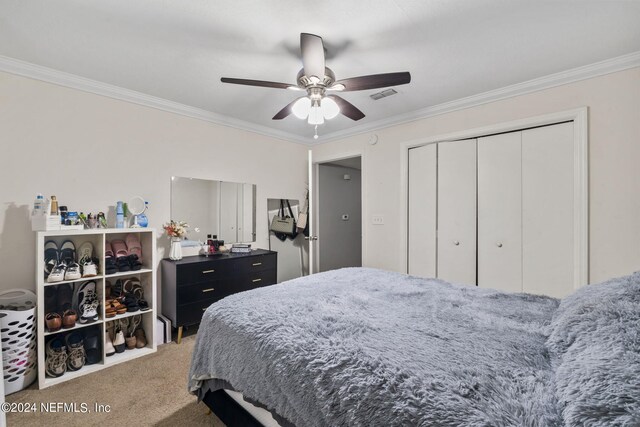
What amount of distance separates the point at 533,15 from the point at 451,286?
171 cm

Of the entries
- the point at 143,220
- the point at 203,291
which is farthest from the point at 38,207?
the point at 203,291

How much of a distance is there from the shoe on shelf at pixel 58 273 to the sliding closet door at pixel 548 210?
3812 mm

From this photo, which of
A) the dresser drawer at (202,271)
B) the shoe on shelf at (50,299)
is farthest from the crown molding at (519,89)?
the shoe on shelf at (50,299)

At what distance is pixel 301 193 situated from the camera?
4.25m

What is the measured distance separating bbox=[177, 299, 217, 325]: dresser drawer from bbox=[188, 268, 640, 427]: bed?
3.73 feet

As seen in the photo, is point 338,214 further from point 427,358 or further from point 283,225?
point 427,358

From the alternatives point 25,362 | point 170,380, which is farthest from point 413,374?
point 25,362

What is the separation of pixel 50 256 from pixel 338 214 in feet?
11.6

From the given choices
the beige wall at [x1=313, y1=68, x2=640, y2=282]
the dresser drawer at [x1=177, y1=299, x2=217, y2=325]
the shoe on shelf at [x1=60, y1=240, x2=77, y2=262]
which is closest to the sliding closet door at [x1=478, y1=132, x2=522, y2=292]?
the beige wall at [x1=313, y1=68, x2=640, y2=282]

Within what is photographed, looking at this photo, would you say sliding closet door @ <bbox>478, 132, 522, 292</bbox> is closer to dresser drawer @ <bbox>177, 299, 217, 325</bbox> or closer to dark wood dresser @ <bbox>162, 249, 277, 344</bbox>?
dark wood dresser @ <bbox>162, 249, 277, 344</bbox>

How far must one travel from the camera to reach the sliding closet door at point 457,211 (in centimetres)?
289

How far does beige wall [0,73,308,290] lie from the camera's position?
2.14m

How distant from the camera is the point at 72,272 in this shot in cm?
212

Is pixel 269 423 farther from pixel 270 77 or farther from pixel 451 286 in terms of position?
pixel 270 77
